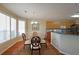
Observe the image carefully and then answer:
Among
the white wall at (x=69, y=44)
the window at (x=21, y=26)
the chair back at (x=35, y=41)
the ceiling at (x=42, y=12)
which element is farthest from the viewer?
the chair back at (x=35, y=41)

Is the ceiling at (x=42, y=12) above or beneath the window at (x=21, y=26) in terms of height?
above

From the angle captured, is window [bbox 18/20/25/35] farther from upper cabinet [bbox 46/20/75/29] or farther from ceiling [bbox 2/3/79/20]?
upper cabinet [bbox 46/20/75/29]

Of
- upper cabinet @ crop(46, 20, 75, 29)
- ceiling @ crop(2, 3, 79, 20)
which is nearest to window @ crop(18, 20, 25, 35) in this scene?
ceiling @ crop(2, 3, 79, 20)

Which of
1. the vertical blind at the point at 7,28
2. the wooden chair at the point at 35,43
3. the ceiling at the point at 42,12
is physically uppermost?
the ceiling at the point at 42,12

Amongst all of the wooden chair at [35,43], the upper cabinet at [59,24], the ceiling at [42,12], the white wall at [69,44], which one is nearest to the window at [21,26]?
the ceiling at [42,12]

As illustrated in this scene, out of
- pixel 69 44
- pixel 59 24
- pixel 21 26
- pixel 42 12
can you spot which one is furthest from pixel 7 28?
pixel 69 44

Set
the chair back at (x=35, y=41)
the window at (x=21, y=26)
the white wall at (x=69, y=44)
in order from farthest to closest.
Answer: the chair back at (x=35, y=41), the window at (x=21, y=26), the white wall at (x=69, y=44)

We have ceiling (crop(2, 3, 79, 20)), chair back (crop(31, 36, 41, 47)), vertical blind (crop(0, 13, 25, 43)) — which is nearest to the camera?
ceiling (crop(2, 3, 79, 20))

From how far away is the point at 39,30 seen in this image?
4.39 m

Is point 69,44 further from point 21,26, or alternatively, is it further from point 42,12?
point 21,26

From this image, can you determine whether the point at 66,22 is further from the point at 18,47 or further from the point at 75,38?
the point at 18,47

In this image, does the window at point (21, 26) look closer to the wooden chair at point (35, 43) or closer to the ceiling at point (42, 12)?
the ceiling at point (42, 12)

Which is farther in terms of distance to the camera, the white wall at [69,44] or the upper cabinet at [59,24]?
the upper cabinet at [59,24]
